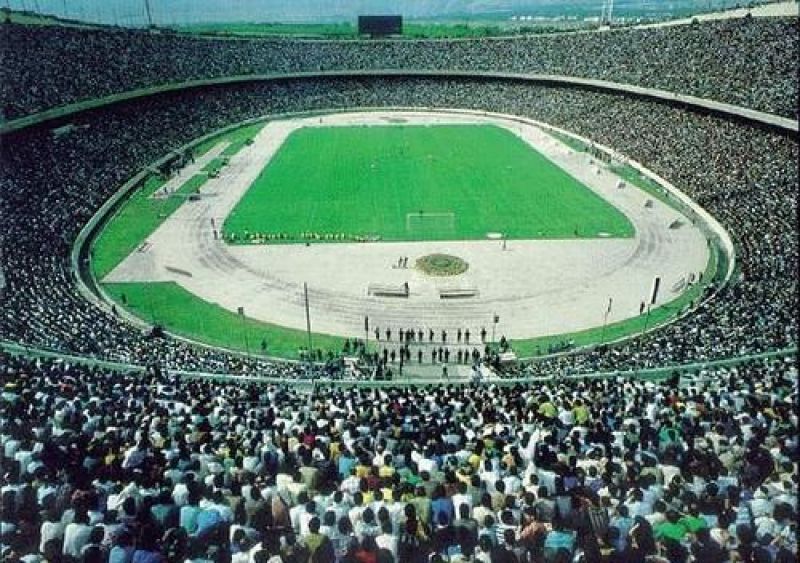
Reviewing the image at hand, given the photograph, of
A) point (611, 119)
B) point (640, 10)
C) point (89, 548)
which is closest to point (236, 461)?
point (89, 548)

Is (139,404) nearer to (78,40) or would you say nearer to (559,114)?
(78,40)

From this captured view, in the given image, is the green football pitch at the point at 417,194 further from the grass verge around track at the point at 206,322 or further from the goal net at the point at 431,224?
the grass verge around track at the point at 206,322

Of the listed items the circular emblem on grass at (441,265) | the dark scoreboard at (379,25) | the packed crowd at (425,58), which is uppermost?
the dark scoreboard at (379,25)

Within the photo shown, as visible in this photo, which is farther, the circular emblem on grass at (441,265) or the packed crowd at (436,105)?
the circular emblem on grass at (441,265)

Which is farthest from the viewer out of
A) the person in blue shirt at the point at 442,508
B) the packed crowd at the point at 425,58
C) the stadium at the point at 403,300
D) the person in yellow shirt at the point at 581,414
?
the packed crowd at the point at 425,58

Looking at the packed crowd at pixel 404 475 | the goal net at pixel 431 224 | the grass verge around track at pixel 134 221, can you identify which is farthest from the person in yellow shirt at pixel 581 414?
the grass verge around track at pixel 134 221

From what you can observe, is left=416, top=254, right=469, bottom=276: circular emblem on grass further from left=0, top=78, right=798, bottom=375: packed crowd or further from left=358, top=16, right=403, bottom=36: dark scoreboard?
left=358, top=16, right=403, bottom=36: dark scoreboard
